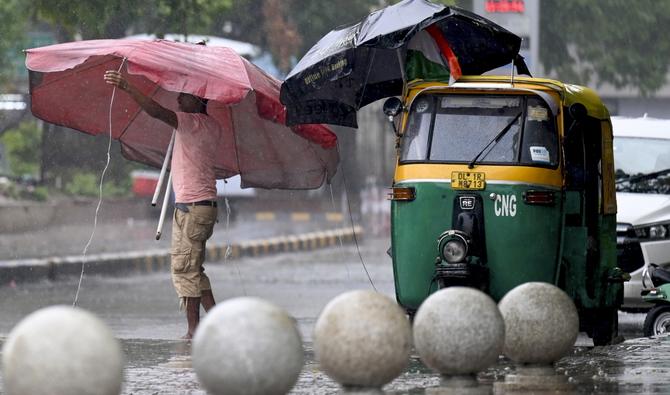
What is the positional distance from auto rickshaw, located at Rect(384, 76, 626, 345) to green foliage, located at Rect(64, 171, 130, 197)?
21212 mm

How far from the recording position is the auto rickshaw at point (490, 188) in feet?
33.6

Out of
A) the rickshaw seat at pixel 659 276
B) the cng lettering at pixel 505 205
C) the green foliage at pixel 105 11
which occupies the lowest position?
the rickshaw seat at pixel 659 276

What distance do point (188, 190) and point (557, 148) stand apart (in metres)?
2.67

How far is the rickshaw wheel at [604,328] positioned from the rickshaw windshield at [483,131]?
1.61 m

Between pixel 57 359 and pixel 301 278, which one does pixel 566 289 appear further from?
pixel 301 278

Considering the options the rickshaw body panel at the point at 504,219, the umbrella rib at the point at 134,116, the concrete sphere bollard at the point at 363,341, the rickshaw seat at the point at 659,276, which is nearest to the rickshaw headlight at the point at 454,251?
the rickshaw body panel at the point at 504,219

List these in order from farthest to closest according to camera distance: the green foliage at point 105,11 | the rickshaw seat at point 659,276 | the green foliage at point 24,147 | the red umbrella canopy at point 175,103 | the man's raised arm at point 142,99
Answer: the green foliage at point 24,147, the green foliage at point 105,11, the rickshaw seat at point 659,276, the red umbrella canopy at point 175,103, the man's raised arm at point 142,99

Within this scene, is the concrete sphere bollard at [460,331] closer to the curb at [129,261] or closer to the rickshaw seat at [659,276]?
the rickshaw seat at [659,276]

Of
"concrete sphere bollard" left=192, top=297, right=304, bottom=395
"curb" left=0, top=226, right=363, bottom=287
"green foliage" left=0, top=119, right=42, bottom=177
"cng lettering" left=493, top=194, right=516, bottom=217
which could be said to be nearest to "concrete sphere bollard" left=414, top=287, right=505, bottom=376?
"concrete sphere bollard" left=192, top=297, right=304, bottom=395

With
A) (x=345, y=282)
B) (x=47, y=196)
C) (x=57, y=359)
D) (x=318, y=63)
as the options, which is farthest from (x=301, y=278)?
(x=57, y=359)

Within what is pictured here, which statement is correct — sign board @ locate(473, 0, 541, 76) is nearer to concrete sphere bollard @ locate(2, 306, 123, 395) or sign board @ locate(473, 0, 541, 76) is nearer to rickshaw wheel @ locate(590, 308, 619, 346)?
rickshaw wheel @ locate(590, 308, 619, 346)

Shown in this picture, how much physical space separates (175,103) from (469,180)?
2.81 m

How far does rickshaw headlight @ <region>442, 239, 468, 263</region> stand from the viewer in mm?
10055

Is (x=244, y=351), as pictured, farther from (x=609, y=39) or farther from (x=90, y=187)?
(x=609, y=39)
